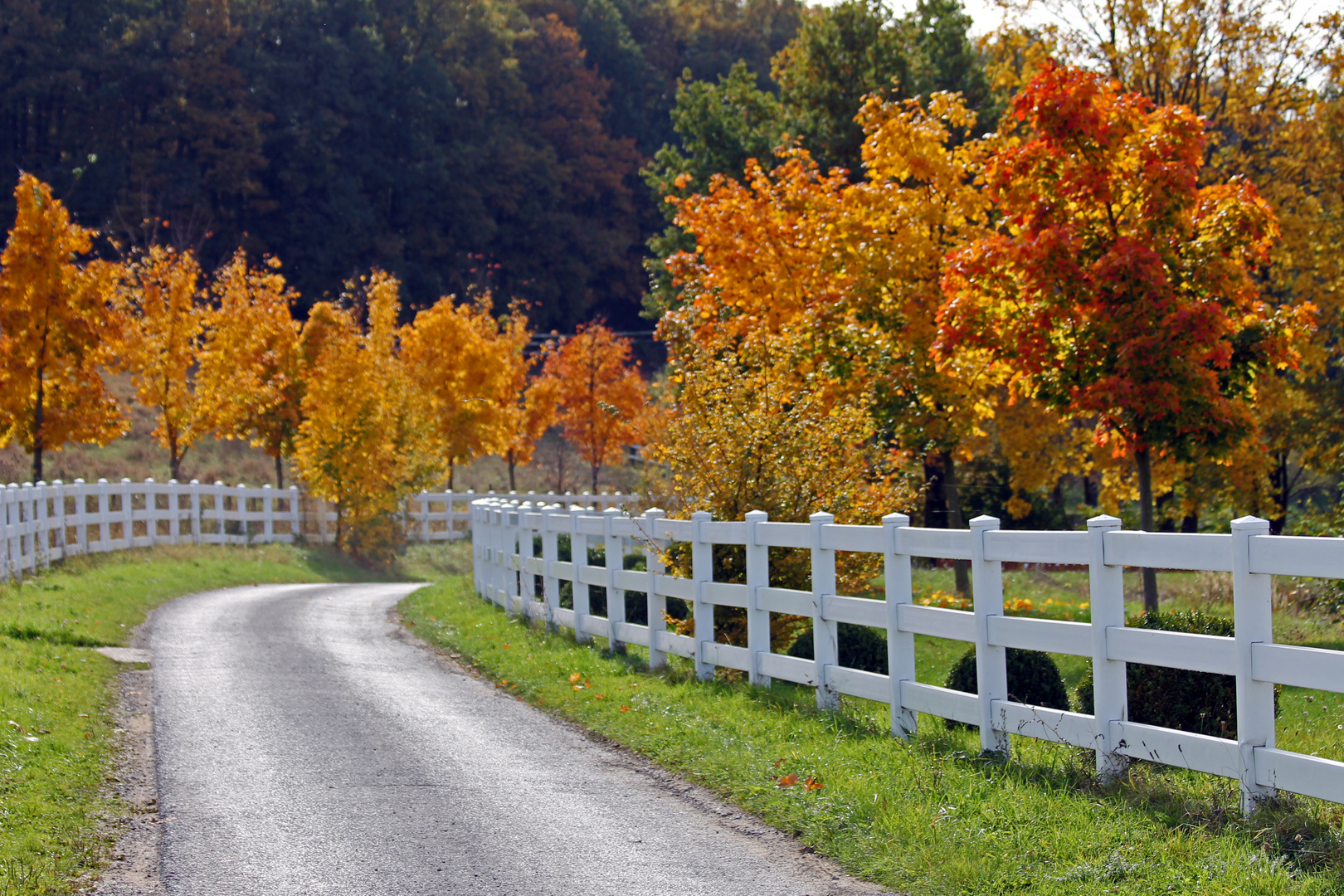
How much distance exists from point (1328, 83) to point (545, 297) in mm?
56198

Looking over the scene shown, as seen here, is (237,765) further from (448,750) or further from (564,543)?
(564,543)

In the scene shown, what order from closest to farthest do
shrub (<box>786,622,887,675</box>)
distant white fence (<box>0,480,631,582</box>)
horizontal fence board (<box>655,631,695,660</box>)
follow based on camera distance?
shrub (<box>786,622,887,675</box>)
horizontal fence board (<box>655,631,695,660</box>)
distant white fence (<box>0,480,631,582</box>)

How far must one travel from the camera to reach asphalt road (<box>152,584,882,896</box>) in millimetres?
5852

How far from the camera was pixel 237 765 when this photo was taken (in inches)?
318

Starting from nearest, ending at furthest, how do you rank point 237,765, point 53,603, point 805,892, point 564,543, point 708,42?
point 805,892 < point 237,765 < point 53,603 < point 564,543 < point 708,42

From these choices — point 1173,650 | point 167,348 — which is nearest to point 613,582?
point 1173,650

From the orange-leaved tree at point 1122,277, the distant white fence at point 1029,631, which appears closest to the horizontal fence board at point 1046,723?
the distant white fence at point 1029,631

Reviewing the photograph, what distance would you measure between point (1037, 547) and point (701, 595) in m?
4.05

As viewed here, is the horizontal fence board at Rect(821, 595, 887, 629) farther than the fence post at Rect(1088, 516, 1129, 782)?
Yes

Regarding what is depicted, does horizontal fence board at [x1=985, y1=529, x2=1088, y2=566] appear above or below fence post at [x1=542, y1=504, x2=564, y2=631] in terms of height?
above

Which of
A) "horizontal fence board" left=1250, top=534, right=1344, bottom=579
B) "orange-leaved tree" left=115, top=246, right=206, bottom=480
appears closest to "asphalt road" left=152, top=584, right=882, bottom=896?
"horizontal fence board" left=1250, top=534, right=1344, bottom=579

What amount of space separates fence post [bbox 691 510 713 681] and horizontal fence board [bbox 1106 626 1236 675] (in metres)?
4.55

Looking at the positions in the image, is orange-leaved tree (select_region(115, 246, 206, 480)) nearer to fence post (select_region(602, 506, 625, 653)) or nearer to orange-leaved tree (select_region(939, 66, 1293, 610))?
fence post (select_region(602, 506, 625, 653))

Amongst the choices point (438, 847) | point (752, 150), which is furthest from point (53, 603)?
point (752, 150)
